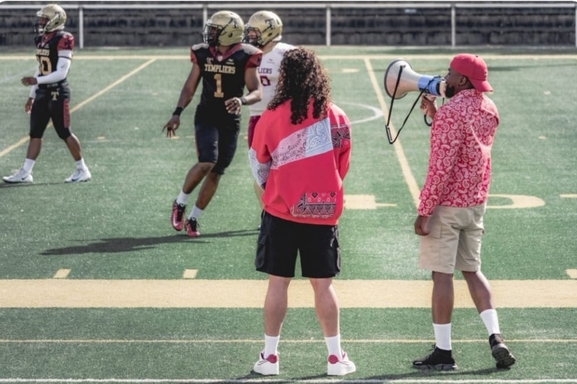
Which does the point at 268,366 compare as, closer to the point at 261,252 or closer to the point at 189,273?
the point at 261,252

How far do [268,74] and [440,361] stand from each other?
13.6 ft

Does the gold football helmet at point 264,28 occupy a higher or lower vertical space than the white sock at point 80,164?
higher

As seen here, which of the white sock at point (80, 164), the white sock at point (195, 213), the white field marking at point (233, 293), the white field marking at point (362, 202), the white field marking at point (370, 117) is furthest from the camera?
the white field marking at point (370, 117)

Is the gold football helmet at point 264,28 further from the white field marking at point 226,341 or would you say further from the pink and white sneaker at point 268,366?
the pink and white sneaker at point 268,366

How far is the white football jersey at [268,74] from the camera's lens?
35.0 feet

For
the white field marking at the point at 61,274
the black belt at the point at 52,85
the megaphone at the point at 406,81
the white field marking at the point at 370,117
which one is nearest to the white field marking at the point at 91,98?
the black belt at the point at 52,85

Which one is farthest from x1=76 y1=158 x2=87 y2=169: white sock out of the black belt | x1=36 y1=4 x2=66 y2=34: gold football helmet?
x1=36 y1=4 x2=66 y2=34: gold football helmet

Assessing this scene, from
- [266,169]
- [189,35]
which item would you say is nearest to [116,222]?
[266,169]

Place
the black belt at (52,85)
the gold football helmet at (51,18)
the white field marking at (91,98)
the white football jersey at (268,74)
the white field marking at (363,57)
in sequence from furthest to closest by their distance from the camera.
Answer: the white field marking at (363,57) < the white field marking at (91,98) < the black belt at (52,85) < the gold football helmet at (51,18) < the white football jersey at (268,74)

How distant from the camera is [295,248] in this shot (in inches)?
275

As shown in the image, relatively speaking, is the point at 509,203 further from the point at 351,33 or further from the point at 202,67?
the point at 351,33

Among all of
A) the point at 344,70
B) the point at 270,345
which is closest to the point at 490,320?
the point at 270,345

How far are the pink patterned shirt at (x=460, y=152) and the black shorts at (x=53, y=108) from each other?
7486 millimetres

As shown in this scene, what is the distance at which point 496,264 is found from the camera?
32.3 ft
